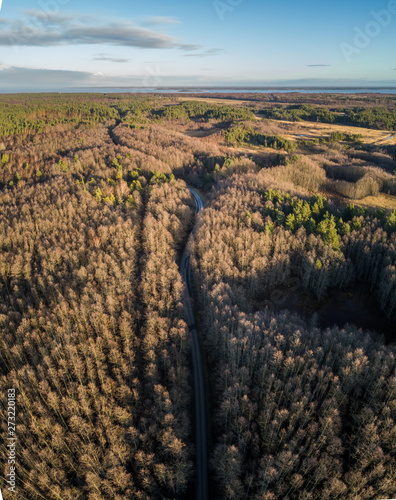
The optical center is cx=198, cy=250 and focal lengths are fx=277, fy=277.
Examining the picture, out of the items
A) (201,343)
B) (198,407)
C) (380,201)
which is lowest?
(198,407)

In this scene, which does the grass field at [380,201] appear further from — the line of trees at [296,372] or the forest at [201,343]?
the line of trees at [296,372]

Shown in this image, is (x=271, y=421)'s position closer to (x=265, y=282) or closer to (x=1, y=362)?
(x=265, y=282)

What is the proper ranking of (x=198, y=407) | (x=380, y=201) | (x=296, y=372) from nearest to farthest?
(x=296, y=372), (x=198, y=407), (x=380, y=201)

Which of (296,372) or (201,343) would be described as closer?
(296,372)

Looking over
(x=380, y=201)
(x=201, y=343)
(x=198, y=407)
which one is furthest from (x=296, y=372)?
(x=380, y=201)

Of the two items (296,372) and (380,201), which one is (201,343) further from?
(380,201)

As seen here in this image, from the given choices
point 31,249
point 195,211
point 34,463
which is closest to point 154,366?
point 34,463

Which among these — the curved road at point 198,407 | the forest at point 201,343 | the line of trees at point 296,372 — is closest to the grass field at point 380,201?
the forest at point 201,343

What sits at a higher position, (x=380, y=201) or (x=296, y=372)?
(x=380, y=201)
